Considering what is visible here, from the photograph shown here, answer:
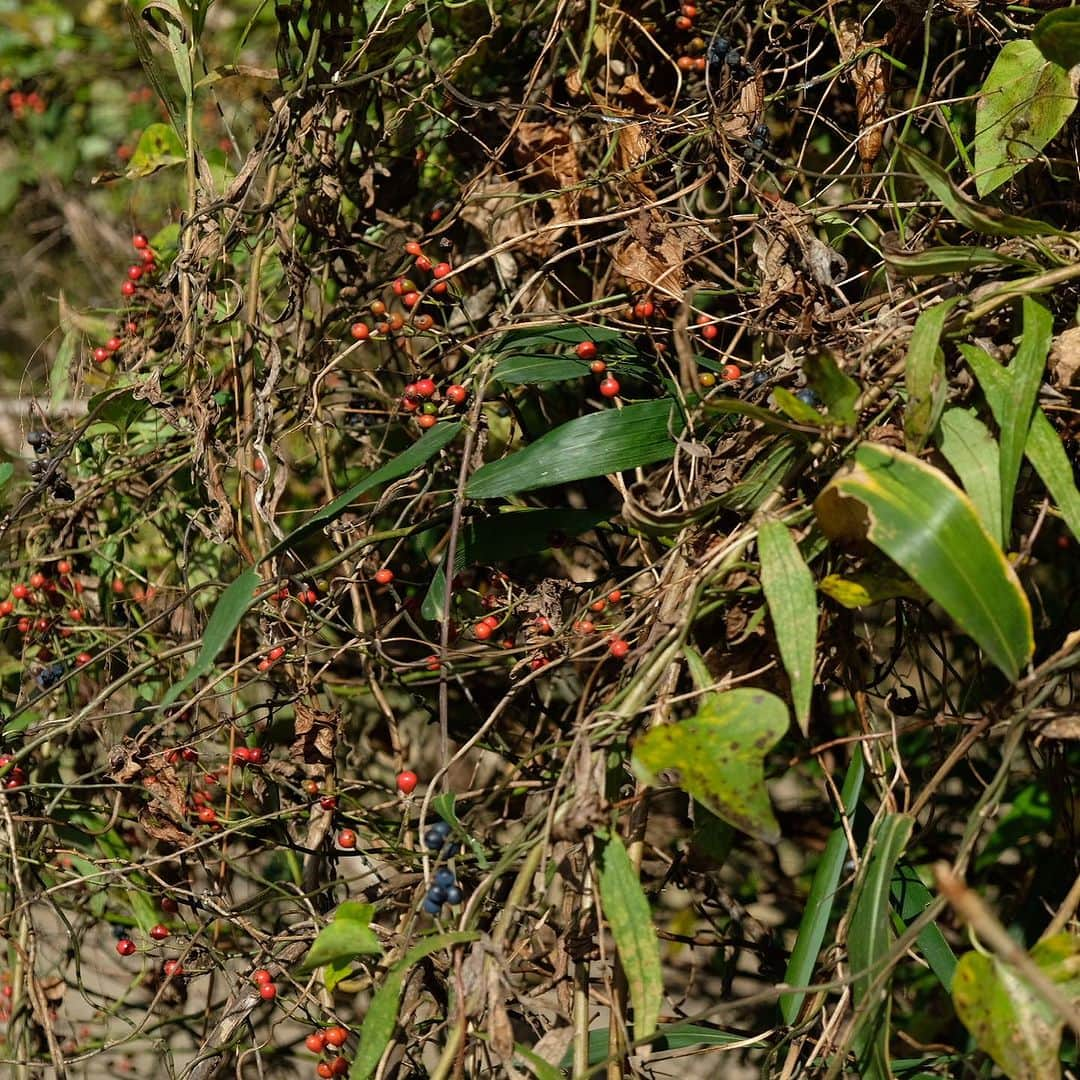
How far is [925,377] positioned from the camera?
0.76 metres

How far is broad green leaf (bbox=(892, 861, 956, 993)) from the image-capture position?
920 mm

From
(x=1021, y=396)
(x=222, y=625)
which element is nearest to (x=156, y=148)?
(x=222, y=625)

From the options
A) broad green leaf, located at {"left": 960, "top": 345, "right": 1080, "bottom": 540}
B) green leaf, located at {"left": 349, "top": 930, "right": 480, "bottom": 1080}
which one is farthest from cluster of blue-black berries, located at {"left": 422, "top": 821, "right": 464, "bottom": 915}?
broad green leaf, located at {"left": 960, "top": 345, "right": 1080, "bottom": 540}

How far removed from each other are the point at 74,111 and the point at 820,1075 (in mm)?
2478

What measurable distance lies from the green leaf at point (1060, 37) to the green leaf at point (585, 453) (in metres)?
0.40

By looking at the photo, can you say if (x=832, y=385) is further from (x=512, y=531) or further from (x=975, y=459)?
(x=512, y=531)

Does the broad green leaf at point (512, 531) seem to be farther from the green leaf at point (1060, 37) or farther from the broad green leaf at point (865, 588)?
the green leaf at point (1060, 37)

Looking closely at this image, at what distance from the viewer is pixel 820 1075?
2.93 ft

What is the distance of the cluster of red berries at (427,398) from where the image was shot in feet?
3.40

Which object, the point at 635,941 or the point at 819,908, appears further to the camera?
the point at 819,908

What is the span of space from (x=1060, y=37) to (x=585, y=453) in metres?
0.48

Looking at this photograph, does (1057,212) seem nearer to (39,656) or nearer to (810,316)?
(810,316)

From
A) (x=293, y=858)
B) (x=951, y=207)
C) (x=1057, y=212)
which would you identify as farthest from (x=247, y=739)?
→ (x=1057, y=212)

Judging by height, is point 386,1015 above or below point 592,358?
below
